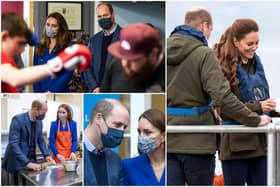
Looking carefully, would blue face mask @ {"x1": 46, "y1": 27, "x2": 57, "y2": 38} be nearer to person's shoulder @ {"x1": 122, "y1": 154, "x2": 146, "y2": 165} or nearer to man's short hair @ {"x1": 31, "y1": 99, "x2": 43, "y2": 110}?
man's short hair @ {"x1": 31, "y1": 99, "x2": 43, "y2": 110}

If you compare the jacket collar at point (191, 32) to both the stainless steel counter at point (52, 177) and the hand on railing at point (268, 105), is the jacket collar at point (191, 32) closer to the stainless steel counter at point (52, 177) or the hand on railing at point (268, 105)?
the hand on railing at point (268, 105)

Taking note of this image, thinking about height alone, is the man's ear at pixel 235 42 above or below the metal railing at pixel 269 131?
above

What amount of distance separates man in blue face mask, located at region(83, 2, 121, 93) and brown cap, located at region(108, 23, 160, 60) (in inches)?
1.6

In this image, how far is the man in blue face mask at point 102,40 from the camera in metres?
1.91

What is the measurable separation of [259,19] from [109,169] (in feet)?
2.71

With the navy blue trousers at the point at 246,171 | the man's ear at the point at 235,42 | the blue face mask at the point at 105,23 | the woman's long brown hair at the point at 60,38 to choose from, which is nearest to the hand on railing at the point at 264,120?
the navy blue trousers at the point at 246,171

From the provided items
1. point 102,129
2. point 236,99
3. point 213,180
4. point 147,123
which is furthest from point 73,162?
point 236,99

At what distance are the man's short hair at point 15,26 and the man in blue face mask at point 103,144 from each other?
0.39 meters

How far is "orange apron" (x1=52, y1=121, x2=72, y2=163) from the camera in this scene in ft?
6.45

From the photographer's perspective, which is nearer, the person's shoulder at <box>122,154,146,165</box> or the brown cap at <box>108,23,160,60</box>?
the brown cap at <box>108,23,160,60</box>

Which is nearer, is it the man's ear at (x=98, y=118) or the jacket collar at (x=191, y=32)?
the jacket collar at (x=191, y=32)

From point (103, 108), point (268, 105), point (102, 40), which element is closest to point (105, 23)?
point (102, 40)

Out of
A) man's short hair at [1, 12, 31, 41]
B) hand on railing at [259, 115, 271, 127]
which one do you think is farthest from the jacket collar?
man's short hair at [1, 12, 31, 41]

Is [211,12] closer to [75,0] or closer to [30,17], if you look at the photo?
[75,0]
